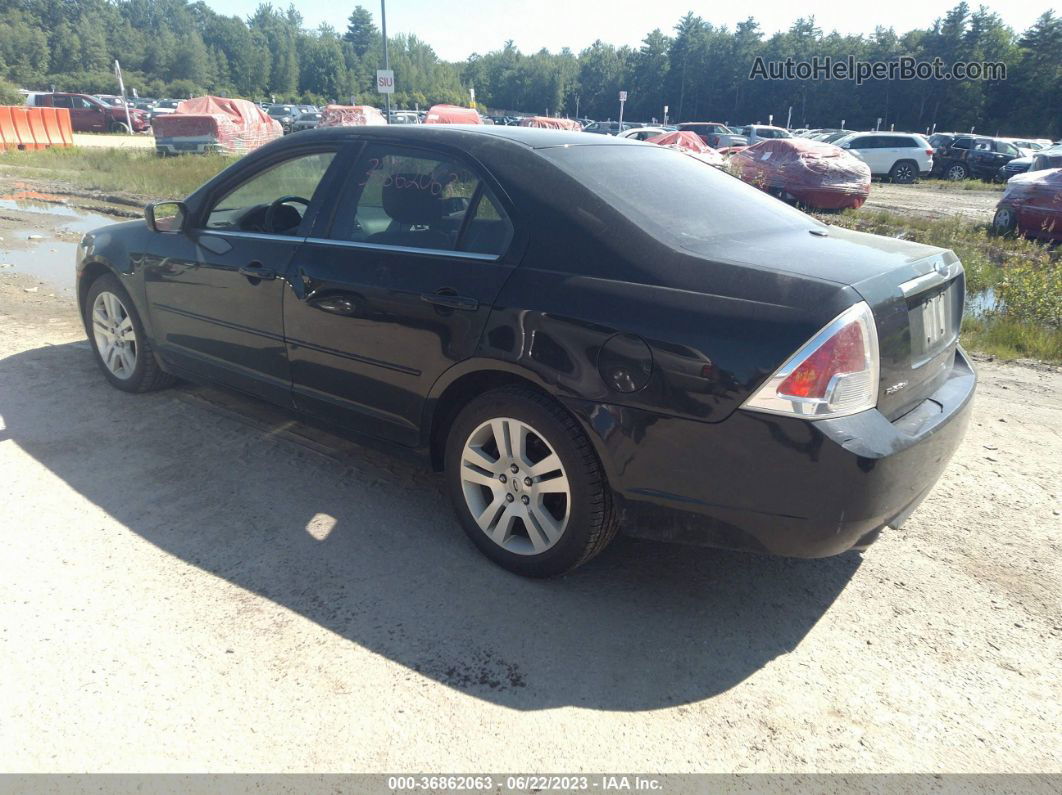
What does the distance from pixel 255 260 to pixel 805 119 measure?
9187 centimetres

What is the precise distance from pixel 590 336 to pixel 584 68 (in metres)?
133

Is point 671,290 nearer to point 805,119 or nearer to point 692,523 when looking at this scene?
point 692,523

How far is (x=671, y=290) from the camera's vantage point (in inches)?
105

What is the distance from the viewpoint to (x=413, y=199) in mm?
3506

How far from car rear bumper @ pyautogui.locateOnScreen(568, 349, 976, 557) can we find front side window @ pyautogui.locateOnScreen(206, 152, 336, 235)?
2068mm

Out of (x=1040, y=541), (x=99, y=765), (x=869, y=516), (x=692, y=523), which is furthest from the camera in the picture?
(x=1040, y=541)

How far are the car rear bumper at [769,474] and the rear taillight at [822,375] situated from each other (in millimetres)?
43

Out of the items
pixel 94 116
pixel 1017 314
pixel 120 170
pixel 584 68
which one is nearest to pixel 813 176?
pixel 1017 314

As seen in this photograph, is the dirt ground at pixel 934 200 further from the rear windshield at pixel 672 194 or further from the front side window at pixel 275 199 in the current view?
the front side window at pixel 275 199

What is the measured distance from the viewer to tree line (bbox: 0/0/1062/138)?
69625mm

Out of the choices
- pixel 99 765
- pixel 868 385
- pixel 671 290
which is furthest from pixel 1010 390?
pixel 99 765

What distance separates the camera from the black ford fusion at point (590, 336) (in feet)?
8.25

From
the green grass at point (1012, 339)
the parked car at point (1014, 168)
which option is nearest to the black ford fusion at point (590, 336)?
the green grass at point (1012, 339)

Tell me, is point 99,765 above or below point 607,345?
below
